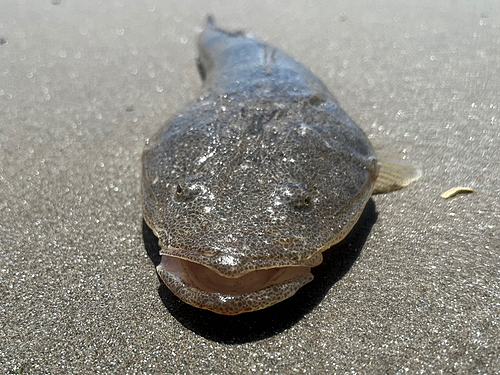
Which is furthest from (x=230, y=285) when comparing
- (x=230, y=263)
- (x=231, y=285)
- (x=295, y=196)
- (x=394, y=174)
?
(x=394, y=174)

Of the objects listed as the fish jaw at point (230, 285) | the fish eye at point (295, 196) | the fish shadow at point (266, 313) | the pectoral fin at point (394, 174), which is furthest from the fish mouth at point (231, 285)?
the pectoral fin at point (394, 174)

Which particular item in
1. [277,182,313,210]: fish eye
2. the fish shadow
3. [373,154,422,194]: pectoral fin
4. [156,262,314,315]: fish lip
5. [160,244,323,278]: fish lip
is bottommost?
the fish shadow

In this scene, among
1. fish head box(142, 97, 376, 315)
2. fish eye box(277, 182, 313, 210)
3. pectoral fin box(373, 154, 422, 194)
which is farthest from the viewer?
pectoral fin box(373, 154, 422, 194)

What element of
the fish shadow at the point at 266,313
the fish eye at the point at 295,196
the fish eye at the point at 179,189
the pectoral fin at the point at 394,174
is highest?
the fish eye at the point at 295,196

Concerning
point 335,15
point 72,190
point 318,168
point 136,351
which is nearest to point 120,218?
point 72,190

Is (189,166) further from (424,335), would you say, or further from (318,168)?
(424,335)

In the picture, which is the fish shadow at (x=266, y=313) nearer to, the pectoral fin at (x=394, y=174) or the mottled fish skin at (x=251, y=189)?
the mottled fish skin at (x=251, y=189)

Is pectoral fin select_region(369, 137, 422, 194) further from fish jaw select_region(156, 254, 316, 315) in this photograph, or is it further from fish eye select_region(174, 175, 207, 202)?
fish eye select_region(174, 175, 207, 202)

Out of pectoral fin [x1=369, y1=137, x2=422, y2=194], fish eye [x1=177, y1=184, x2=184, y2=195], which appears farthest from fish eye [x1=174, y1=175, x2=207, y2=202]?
pectoral fin [x1=369, y1=137, x2=422, y2=194]
